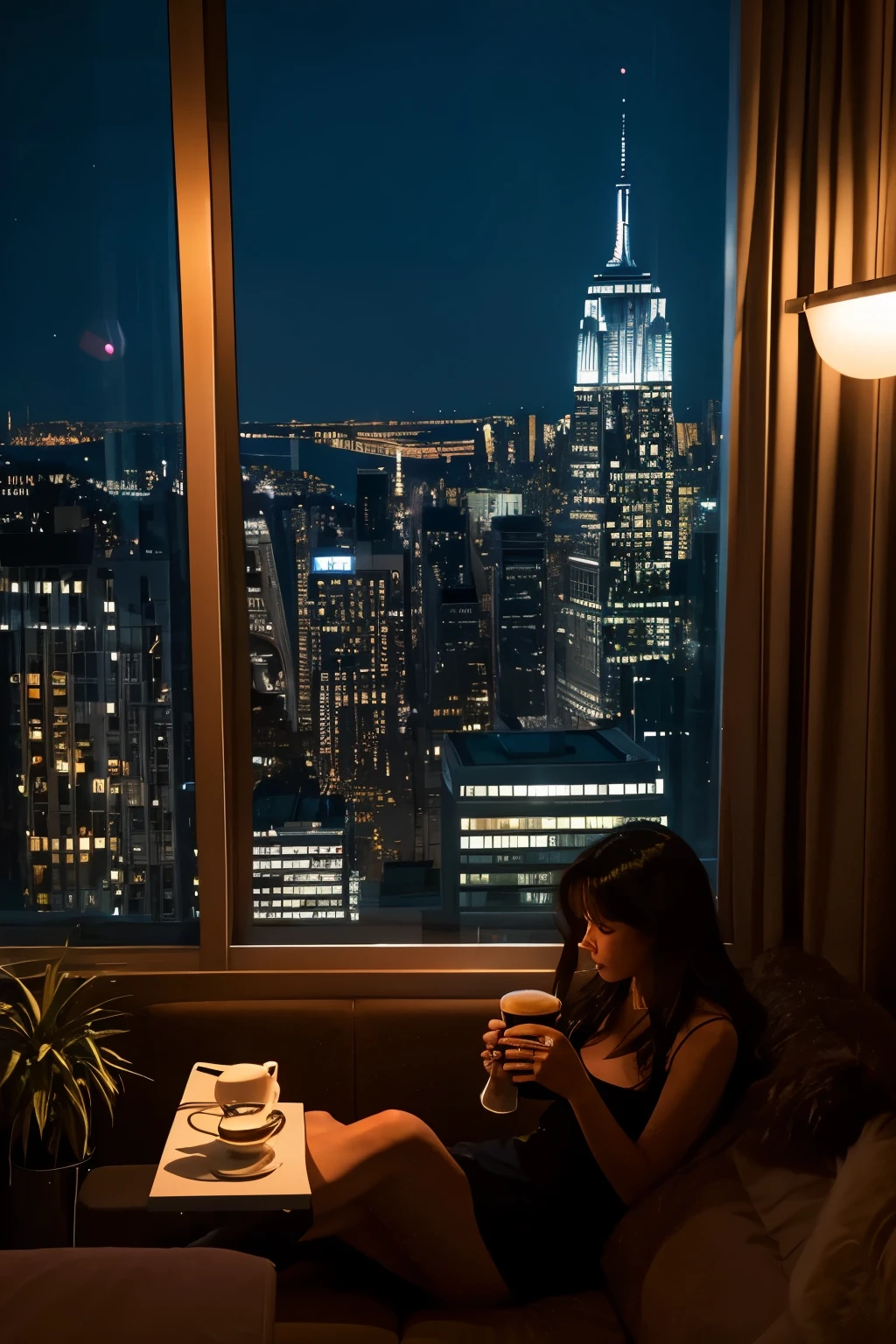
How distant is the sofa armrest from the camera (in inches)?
54.7

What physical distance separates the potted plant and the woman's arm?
1035 mm

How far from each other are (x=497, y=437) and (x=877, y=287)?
3.28 feet

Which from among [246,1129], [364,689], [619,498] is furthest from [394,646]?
[246,1129]

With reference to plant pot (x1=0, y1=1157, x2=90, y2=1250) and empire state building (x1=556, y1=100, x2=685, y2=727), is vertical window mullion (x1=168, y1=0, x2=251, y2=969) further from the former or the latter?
empire state building (x1=556, y1=100, x2=685, y2=727)

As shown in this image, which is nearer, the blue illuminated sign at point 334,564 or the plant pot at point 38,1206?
the plant pot at point 38,1206

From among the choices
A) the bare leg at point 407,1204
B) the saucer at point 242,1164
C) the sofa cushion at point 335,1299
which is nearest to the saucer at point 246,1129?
the saucer at point 242,1164

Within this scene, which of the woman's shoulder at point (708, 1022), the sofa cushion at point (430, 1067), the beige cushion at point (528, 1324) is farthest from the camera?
the sofa cushion at point (430, 1067)

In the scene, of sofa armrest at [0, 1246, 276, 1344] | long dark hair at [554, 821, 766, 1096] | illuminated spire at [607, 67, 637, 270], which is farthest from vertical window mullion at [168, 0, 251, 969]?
sofa armrest at [0, 1246, 276, 1344]

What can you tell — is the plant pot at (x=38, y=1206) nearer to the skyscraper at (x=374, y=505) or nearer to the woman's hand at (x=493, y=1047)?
the woman's hand at (x=493, y=1047)

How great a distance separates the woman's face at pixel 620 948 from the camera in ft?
6.48

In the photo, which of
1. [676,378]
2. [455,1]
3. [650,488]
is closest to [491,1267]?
[650,488]

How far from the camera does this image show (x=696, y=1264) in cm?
164

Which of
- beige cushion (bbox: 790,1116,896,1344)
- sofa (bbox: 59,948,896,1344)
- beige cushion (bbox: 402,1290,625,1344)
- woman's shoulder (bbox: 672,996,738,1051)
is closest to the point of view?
beige cushion (bbox: 790,1116,896,1344)

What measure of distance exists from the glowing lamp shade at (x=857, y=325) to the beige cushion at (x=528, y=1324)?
5.40 ft
